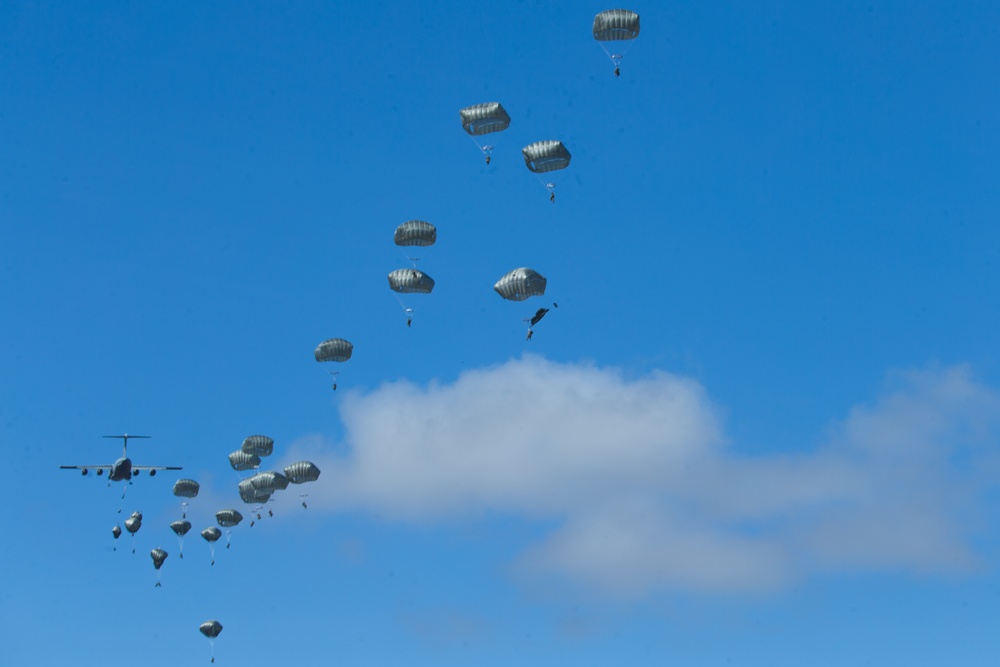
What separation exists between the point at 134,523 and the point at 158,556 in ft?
18.6

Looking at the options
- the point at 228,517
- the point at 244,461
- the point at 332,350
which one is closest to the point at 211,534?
the point at 228,517

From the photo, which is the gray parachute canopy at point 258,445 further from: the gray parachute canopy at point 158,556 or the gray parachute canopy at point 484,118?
the gray parachute canopy at point 484,118

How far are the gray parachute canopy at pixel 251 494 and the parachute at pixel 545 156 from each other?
1757 inches

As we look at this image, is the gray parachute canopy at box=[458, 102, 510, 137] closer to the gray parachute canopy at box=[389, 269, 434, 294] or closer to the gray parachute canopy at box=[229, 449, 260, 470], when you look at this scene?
the gray parachute canopy at box=[389, 269, 434, 294]

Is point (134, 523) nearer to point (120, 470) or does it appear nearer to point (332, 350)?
point (120, 470)

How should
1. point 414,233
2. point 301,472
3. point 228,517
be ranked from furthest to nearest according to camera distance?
point 228,517 → point 301,472 → point 414,233

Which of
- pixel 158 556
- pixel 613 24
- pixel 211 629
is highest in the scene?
pixel 613 24

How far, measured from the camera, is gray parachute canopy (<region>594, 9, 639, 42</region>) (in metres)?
115

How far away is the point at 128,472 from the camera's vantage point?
16362 centimetres

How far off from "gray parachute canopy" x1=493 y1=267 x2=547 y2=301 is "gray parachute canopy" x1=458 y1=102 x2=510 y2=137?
12193 millimetres

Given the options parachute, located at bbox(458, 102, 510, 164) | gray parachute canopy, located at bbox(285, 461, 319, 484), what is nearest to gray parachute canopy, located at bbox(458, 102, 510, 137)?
parachute, located at bbox(458, 102, 510, 164)

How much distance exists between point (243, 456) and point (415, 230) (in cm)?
3574

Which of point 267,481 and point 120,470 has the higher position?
point 120,470

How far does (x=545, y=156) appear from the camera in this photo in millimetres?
116938
